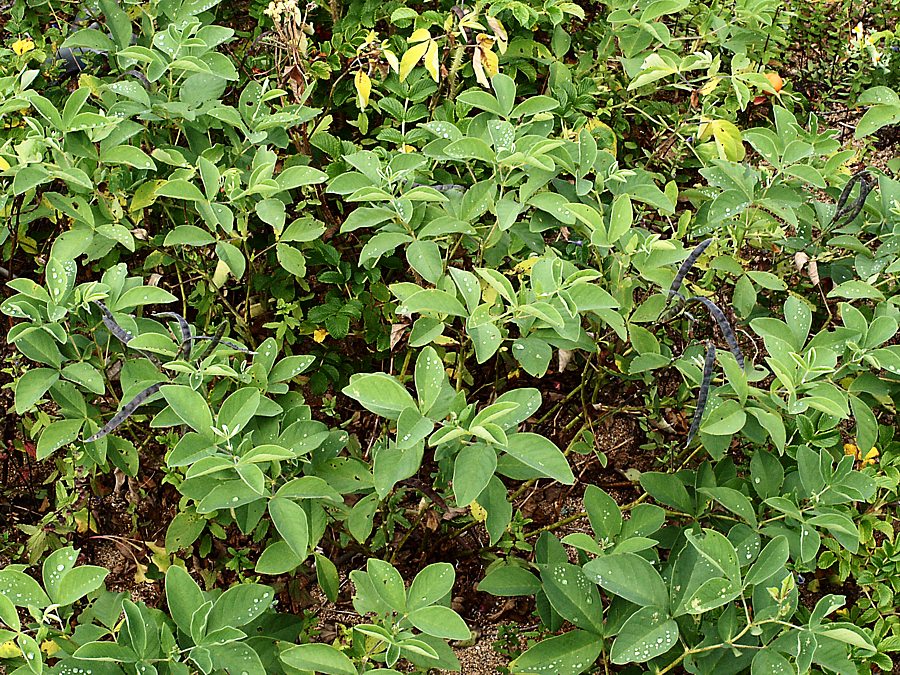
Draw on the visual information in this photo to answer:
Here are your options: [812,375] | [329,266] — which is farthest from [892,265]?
[329,266]

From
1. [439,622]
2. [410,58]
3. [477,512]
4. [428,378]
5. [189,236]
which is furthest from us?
[410,58]

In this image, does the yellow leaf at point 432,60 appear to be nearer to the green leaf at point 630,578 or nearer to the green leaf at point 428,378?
the green leaf at point 428,378

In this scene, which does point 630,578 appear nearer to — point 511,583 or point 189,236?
point 511,583

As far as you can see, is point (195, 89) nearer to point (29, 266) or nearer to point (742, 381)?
point (29, 266)

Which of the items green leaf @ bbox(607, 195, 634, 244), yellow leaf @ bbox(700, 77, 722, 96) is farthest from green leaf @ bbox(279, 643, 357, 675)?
yellow leaf @ bbox(700, 77, 722, 96)

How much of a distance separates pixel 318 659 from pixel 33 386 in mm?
715

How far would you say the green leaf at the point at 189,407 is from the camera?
1.39 metres

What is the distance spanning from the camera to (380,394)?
4.55ft

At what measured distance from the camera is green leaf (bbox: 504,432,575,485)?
4.46 ft

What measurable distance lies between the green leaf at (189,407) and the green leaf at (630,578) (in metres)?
0.66

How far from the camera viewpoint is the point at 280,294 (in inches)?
80.6

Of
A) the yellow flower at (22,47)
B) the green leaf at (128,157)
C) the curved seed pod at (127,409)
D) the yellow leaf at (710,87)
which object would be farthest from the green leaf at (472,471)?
the yellow flower at (22,47)

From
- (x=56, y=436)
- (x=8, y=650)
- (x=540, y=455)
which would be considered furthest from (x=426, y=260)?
(x=8, y=650)

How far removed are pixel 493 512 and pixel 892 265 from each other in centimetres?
96
